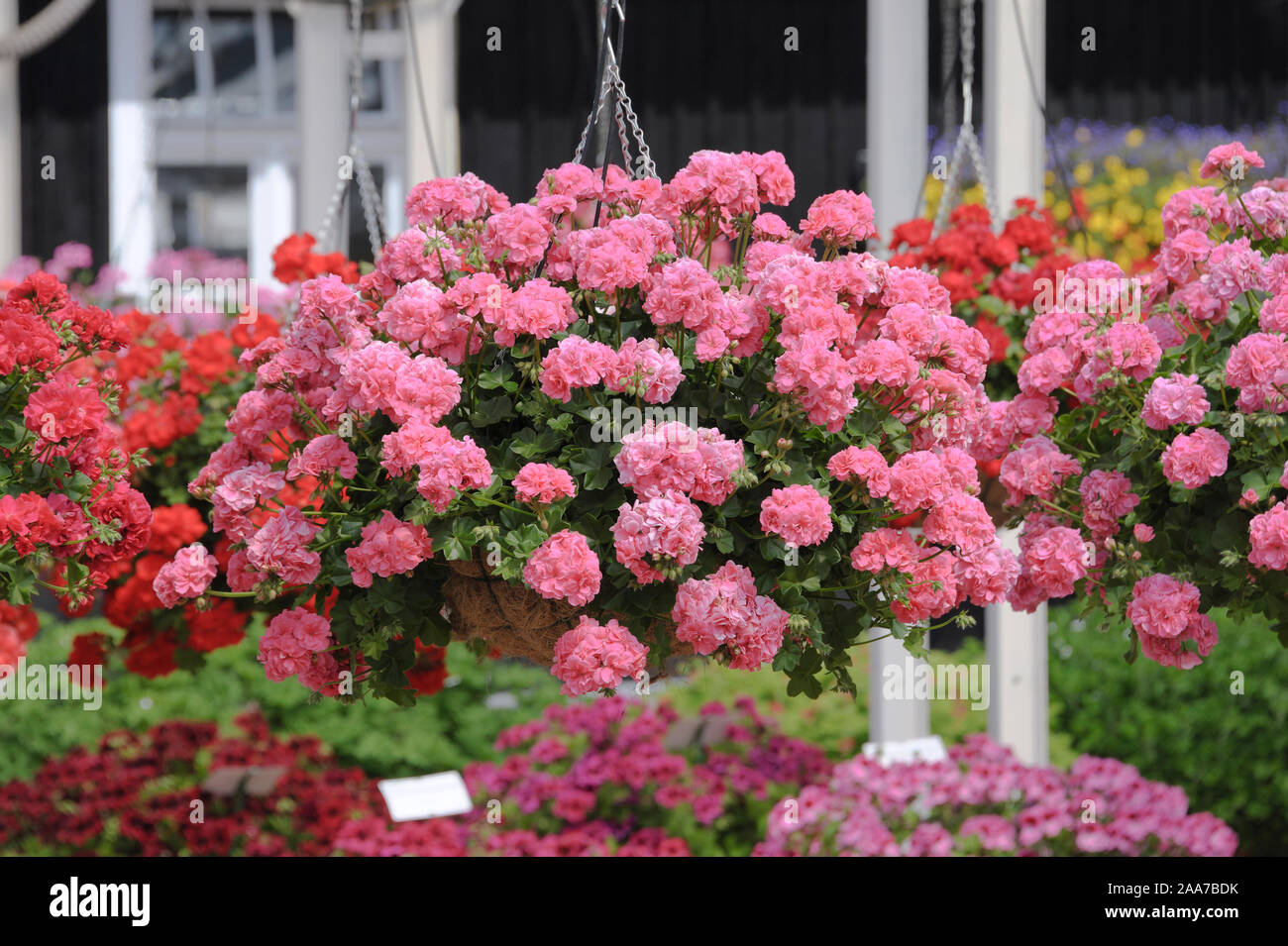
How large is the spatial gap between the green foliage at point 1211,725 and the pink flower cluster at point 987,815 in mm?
1246

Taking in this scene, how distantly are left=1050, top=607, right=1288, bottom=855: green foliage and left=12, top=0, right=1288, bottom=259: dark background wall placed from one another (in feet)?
9.71

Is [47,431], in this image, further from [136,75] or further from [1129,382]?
[136,75]

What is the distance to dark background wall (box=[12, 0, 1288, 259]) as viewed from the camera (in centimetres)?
682

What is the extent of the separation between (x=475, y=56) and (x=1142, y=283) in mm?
5247

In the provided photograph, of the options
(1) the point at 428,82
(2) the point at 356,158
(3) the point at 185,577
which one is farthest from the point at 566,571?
(1) the point at 428,82

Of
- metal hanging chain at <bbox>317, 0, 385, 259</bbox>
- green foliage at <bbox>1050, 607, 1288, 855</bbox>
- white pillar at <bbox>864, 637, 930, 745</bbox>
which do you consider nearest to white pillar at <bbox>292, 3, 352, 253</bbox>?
metal hanging chain at <bbox>317, 0, 385, 259</bbox>

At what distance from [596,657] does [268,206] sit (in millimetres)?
5617

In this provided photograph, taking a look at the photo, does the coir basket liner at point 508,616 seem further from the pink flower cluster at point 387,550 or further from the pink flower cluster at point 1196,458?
the pink flower cluster at point 1196,458

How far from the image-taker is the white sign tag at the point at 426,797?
383cm

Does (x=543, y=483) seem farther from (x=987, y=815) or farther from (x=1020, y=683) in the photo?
(x=1020, y=683)

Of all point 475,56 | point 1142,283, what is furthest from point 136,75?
point 1142,283

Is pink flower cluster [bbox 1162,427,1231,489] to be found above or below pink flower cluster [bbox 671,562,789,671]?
above

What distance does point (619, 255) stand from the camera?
1.80m

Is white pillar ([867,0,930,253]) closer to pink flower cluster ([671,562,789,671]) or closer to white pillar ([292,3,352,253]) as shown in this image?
white pillar ([292,3,352,253])
